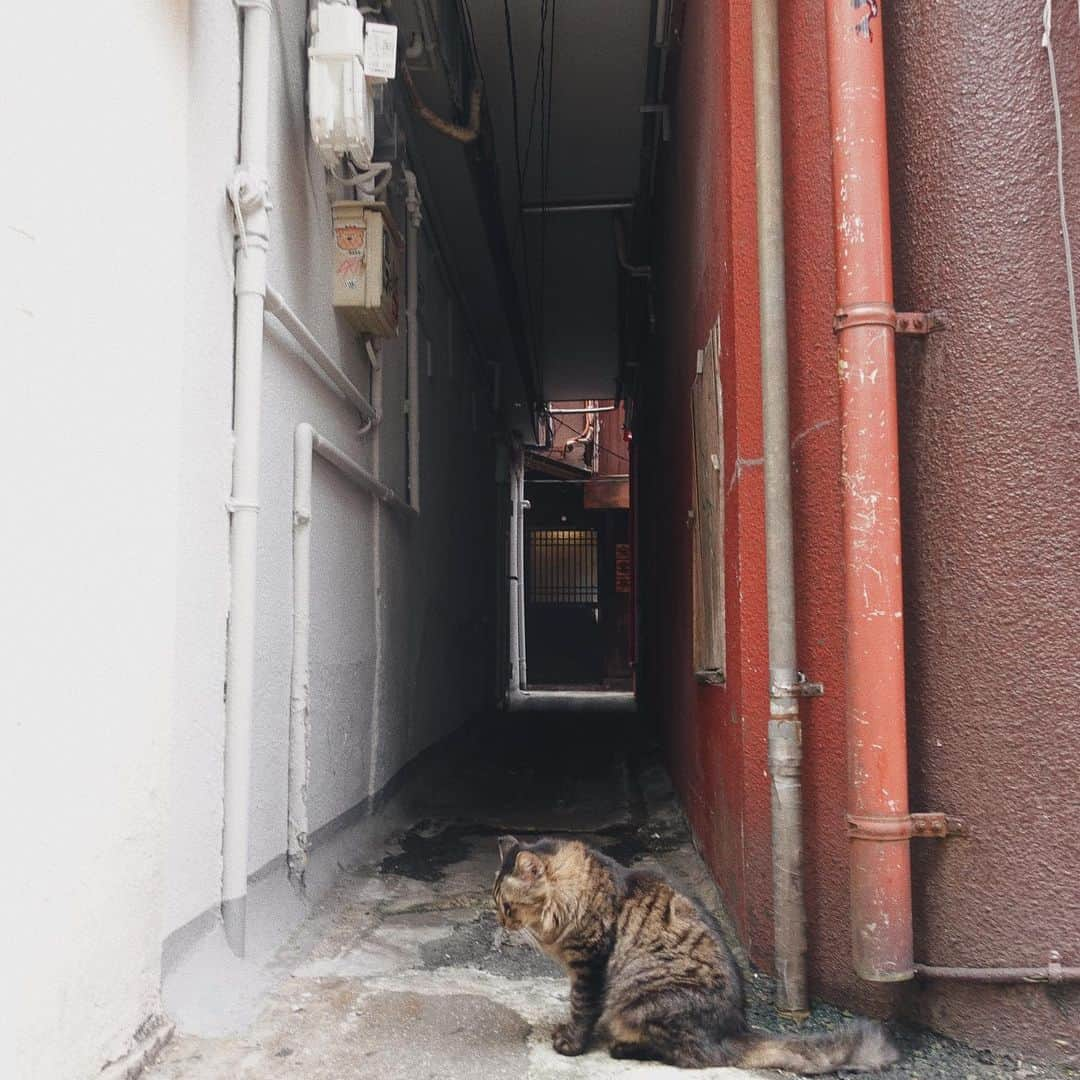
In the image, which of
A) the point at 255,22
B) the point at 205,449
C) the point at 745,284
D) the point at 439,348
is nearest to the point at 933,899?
the point at 745,284

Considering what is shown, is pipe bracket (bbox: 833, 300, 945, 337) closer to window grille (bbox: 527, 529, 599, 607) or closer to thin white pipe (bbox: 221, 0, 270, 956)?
thin white pipe (bbox: 221, 0, 270, 956)

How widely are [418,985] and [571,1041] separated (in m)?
0.74

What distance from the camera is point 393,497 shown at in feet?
19.2

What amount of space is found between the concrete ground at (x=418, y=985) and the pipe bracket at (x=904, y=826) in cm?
57

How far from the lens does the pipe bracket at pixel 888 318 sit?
284cm

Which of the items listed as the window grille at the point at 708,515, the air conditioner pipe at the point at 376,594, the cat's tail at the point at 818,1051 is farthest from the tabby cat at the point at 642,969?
the air conditioner pipe at the point at 376,594

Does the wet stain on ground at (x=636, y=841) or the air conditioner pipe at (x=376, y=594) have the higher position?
the air conditioner pipe at (x=376, y=594)

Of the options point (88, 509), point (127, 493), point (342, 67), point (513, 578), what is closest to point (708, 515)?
point (342, 67)

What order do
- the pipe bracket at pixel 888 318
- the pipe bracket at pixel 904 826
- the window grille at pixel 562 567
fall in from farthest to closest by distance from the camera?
the window grille at pixel 562 567 < the pipe bracket at pixel 888 318 < the pipe bracket at pixel 904 826

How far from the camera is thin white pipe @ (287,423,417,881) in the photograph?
3.95m

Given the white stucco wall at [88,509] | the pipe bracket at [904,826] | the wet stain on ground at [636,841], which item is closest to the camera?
the white stucco wall at [88,509]

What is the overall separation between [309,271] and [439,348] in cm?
415

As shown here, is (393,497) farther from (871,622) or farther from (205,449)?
(871,622)

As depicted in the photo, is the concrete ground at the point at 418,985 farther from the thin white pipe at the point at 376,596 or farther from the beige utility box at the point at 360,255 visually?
the beige utility box at the point at 360,255
